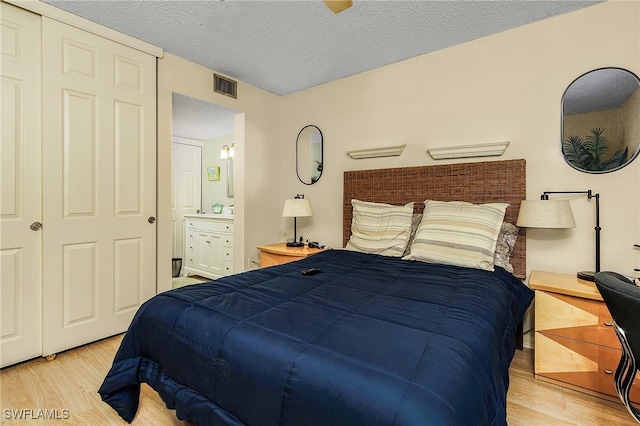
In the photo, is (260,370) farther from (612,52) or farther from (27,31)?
(612,52)

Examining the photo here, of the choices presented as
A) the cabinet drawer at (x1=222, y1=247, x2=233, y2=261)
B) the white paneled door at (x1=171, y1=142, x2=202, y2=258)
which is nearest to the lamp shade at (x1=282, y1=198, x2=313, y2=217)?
the cabinet drawer at (x1=222, y1=247, x2=233, y2=261)

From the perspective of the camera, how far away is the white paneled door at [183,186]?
501 cm

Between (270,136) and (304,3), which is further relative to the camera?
(270,136)

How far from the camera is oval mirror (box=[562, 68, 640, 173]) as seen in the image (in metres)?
2.04

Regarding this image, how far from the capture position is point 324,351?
3.14 feet

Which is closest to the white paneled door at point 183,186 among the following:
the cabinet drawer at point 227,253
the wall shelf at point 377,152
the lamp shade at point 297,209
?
the cabinet drawer at point 227,253

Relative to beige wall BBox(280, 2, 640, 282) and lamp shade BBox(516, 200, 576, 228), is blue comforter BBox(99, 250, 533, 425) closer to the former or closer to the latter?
lamp shade BBox(516, 200, 576, 228)

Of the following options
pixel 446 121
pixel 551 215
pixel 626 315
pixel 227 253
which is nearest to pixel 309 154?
pixel 446 121

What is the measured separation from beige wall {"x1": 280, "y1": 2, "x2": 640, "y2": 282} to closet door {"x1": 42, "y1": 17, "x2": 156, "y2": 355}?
2.00 m

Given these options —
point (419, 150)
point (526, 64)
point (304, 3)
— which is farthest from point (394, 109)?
point (304, 3)

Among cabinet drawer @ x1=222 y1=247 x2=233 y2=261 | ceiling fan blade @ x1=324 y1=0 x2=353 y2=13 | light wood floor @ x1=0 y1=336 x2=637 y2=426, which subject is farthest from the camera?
cabinet drawer @ x1=222 y1=247 x2=233 y2=261

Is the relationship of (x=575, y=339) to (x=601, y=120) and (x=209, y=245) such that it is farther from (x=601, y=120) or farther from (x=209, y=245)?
(x=209, y=245)

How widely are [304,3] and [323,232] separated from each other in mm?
2297

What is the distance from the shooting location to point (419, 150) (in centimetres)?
292
